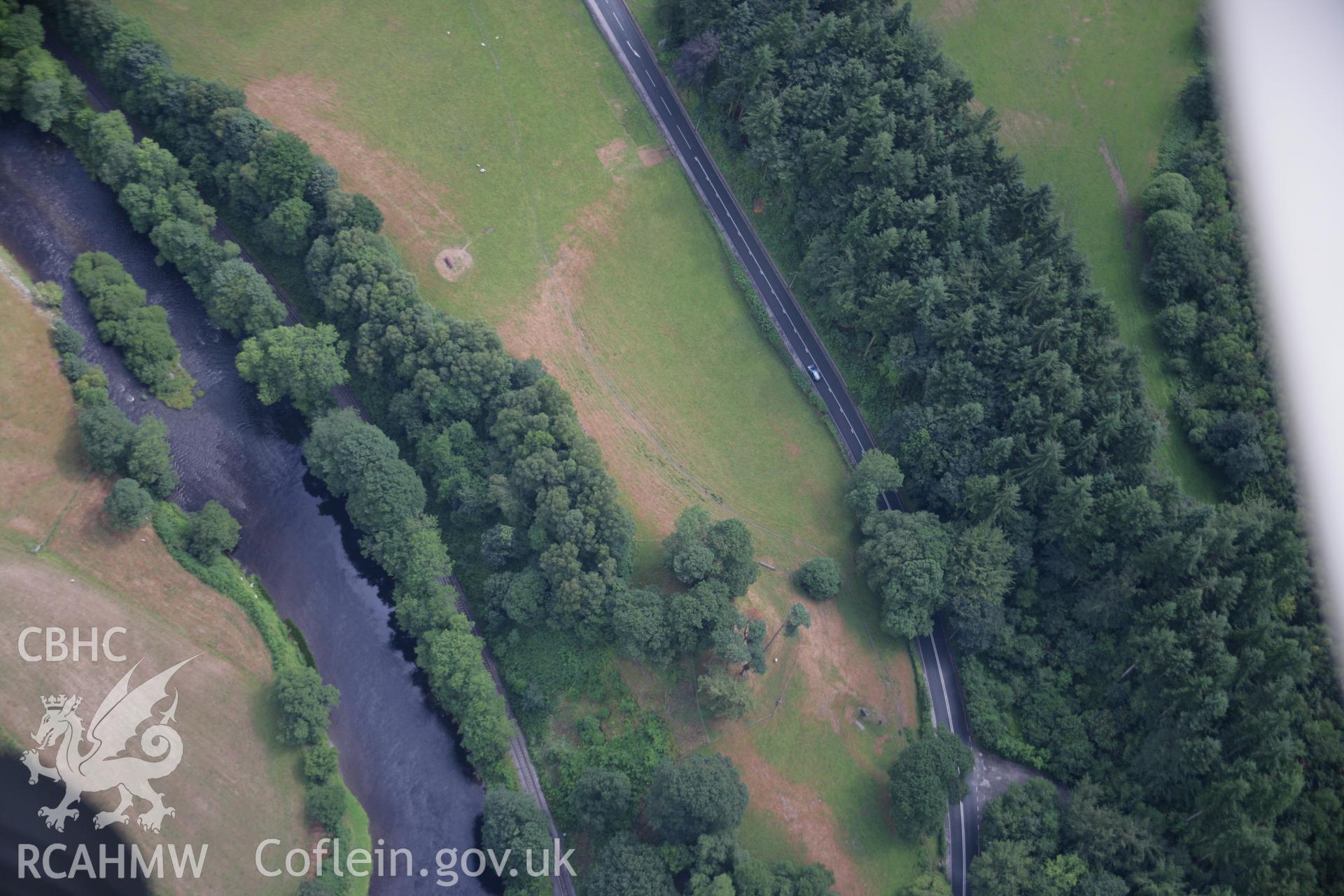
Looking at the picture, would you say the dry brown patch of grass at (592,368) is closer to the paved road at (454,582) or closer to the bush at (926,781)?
the paved road at (454,582)

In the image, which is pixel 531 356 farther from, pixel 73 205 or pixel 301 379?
pixel 73 205

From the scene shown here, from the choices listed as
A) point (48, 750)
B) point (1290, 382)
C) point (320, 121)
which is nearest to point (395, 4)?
point (320, 121)

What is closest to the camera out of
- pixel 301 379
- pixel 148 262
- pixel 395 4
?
pixel 301 379

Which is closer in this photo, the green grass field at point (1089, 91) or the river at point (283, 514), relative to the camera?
the river at point (283, 514)

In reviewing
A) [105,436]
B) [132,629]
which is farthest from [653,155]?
[132,629]

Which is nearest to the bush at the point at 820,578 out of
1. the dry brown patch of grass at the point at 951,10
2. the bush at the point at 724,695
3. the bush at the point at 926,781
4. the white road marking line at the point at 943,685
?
the white road marking line at the point at 943,685

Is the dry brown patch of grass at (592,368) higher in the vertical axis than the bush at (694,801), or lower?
higher
